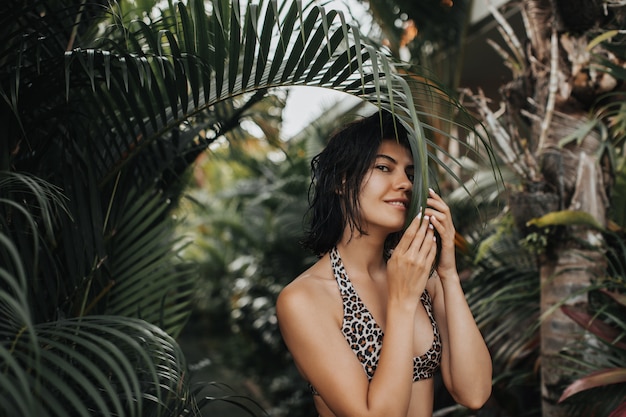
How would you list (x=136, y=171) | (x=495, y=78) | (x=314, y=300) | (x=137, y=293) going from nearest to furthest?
(x=314, y=300), (x=137, y=293), (x=136, y=171), (x=495, y=78)

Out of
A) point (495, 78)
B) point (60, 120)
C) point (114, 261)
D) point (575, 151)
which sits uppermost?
point (60, 120)

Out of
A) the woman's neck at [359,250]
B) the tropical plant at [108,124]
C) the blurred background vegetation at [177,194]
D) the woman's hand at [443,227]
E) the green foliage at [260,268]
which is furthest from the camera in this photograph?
the green foliage at [260,268]

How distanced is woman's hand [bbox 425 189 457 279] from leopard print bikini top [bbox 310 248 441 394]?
200 mm

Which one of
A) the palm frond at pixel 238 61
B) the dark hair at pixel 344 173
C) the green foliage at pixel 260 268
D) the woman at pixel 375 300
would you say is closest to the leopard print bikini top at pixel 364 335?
the woman at pixel 375 300

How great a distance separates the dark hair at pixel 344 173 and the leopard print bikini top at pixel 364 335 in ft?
0.41

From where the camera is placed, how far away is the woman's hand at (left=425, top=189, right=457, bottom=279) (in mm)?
1778

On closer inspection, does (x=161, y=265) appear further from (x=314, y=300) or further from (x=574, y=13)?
(x=574, y=13)

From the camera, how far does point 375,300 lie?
6.09ft

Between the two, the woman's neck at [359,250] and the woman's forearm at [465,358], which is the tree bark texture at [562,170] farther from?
the woman's neck at [359,250]

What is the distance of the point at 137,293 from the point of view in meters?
2.18

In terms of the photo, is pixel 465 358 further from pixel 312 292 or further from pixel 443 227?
pixel 312 292

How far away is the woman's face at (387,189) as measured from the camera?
1.78 metres

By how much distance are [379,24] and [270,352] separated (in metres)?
3.97

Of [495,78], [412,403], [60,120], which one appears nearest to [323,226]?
[412,403]
